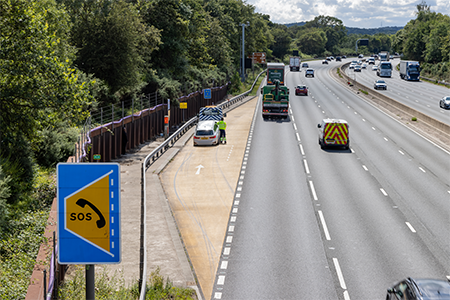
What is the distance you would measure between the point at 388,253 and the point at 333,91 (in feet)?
211

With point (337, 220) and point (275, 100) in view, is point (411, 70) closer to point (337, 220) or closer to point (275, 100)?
point (275, 100)

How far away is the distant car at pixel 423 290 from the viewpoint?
28.5ft

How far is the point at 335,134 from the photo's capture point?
3388 cm

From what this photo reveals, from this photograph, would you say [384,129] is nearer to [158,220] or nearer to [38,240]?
[158,220]

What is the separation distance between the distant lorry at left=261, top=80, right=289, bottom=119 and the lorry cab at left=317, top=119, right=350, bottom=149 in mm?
13802

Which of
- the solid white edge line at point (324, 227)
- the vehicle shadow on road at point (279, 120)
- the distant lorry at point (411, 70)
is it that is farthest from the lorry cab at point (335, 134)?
the distant lorry at point (411, 70)

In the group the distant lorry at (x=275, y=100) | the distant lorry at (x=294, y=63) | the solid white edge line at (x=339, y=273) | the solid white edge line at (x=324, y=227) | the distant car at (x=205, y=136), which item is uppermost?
the distant lorry at (x=294, y=63)

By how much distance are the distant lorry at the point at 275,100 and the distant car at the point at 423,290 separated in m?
38.4

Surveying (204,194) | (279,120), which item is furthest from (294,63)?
(204,194)

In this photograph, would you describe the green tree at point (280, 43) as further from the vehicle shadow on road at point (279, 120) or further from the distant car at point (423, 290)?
the distant car at point (423, 290)

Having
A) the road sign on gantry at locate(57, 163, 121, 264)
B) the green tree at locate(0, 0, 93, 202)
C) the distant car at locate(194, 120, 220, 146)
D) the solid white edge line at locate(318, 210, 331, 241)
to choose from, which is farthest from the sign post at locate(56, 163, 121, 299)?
the distant car at locate(194, 120, 220, 146)

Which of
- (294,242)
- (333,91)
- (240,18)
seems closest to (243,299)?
(294,242)

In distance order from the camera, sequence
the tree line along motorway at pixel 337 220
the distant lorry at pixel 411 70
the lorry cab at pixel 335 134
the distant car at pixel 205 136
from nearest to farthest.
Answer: the tree line along motorway at pixel 337 220
the lorry cab at pixel 335 134
the distant car at pixel 205 136
the distant lorry at pixel 411 70

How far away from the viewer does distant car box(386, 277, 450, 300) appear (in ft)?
28.5
